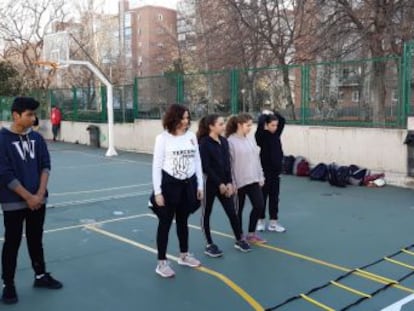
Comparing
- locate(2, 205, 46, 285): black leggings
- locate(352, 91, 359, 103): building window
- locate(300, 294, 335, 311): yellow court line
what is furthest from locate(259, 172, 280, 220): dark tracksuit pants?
locate(352, 91, 359, 103): building window

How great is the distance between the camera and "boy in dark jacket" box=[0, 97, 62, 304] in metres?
4.15

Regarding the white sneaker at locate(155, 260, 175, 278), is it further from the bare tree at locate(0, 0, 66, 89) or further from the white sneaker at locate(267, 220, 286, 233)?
the bare tree at locate(0, 0, 66, 89)

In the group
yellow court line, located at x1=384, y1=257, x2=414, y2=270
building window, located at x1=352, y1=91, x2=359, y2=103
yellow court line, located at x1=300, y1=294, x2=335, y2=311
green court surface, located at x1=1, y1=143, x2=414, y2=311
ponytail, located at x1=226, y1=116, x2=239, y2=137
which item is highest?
building window, located at x1=352, y1=91, x2=359, y2=103

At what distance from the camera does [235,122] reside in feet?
19.1

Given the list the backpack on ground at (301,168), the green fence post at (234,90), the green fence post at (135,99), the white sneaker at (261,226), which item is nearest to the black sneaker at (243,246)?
the white sneaker at (261,226)

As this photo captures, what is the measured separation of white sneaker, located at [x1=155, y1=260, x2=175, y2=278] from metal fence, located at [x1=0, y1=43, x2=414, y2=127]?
294 inches

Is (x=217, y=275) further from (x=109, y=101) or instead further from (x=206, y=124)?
(x=109, y=101)

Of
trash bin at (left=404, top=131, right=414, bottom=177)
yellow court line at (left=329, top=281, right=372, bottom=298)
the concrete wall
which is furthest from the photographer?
the concrete wall

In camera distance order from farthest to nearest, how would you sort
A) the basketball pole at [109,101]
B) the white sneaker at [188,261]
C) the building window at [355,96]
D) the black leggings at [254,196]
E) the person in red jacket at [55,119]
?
the person in red jacket at [55,119]
the basketball pole at [109,101]
the building window at [355,96]
the black leggings at [254,196]
the white sneaker at [188,261]

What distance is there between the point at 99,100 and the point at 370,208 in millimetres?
14464

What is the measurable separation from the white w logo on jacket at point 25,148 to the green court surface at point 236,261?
1.26 metres

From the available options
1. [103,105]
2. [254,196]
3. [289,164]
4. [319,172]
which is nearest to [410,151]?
[319,172]

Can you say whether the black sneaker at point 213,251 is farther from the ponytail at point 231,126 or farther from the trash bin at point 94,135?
the trash bin at point 94,135

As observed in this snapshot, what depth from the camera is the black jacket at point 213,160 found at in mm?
5355
